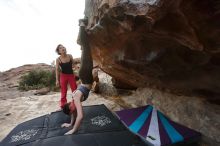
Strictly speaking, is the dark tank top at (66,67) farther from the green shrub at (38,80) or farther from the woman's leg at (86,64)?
the green shrub at (38,80)

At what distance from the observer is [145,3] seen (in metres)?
3.42

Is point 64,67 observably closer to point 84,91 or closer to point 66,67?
point 66,67

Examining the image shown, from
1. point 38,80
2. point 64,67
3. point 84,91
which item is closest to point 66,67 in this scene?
point 64,67

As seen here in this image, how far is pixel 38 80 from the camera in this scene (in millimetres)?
14156

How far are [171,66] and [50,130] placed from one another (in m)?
3.07

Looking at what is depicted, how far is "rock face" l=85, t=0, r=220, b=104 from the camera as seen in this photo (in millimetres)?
3455

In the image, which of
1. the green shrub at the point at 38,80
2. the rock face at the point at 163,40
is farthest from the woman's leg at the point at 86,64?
the green shrub at the point at 38,80

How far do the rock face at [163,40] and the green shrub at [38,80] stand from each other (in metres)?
Answer: 7.19

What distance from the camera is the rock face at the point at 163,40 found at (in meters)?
3.46

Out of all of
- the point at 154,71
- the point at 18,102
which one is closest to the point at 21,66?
the point at 18,102

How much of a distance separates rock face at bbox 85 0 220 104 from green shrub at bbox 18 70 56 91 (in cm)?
719

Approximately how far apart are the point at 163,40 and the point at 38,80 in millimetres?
10840

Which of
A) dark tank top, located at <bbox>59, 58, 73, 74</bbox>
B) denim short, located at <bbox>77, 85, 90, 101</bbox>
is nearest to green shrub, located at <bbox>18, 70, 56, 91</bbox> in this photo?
dark tank top, located at <bbox>59, 58, 73, 74</bbox>

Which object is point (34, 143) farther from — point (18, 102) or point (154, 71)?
point (18, 102)
